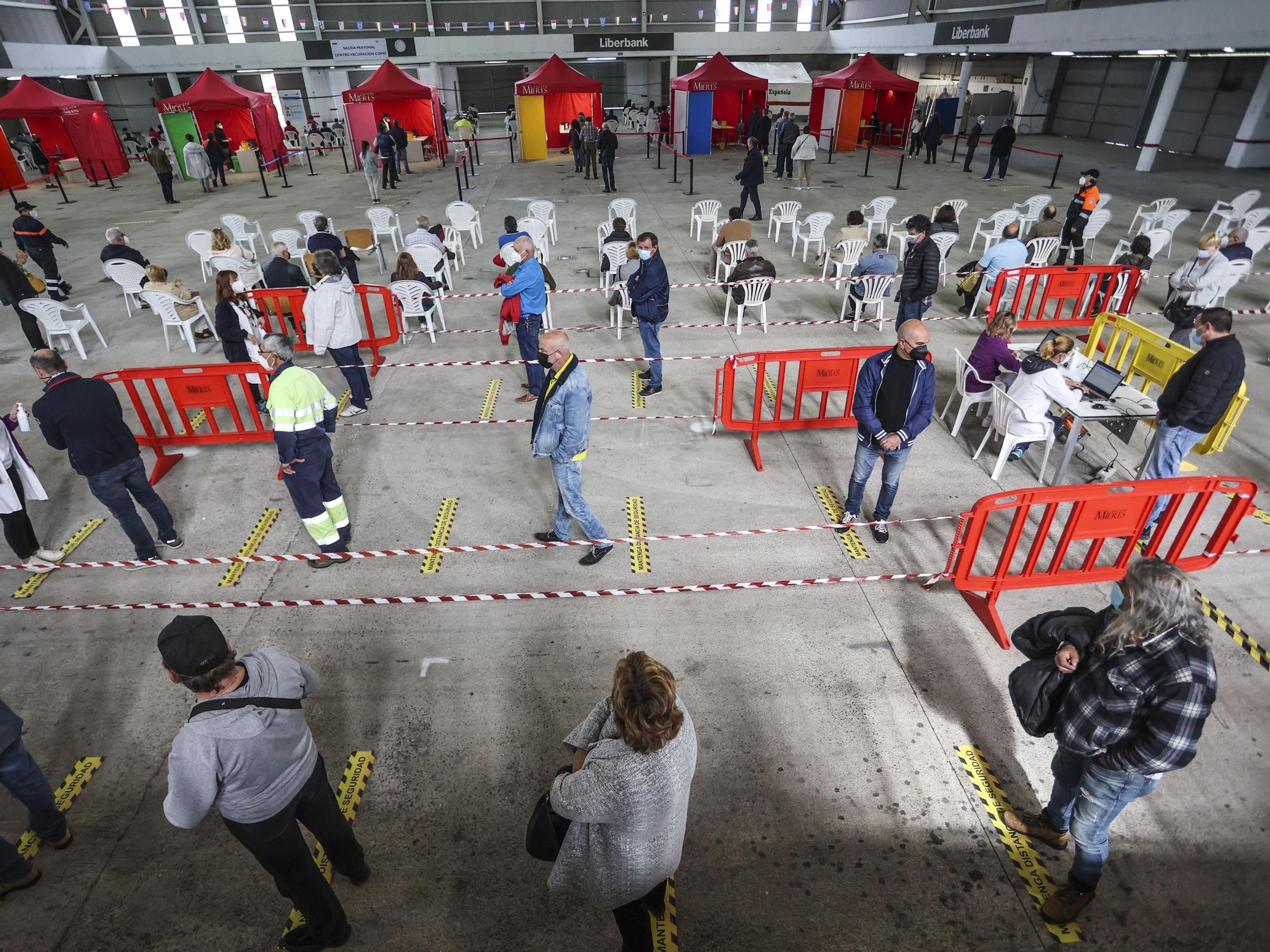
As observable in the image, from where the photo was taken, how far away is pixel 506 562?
17.7ft

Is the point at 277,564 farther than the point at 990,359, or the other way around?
the point at 990,359

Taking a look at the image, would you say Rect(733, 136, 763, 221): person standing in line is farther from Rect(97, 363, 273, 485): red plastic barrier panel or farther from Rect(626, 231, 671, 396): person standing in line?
Rect(97, 363, 273, 485): red plastic barrier panel

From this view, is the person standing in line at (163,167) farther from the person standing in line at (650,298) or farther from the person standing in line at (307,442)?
the person standing in line at (307,442)

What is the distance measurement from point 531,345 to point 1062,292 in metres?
7.21

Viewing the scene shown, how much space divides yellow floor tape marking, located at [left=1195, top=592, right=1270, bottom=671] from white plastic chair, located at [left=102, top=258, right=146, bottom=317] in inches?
529

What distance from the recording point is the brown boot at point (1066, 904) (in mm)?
3078

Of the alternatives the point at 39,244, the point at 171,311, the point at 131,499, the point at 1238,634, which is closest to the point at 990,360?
the point at 1238,634

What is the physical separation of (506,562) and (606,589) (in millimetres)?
905

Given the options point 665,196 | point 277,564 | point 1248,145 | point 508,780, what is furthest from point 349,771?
point 1248,145

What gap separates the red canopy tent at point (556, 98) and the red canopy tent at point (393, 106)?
2.99 m

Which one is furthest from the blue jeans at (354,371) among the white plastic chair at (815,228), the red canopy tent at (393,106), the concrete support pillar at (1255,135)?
the concrete support pillar at (1255,135)

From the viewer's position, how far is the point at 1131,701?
2615mm

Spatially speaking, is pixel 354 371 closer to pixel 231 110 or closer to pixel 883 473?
pixel 883 473

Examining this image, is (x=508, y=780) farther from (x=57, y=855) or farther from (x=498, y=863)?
(x=57, y=855)
